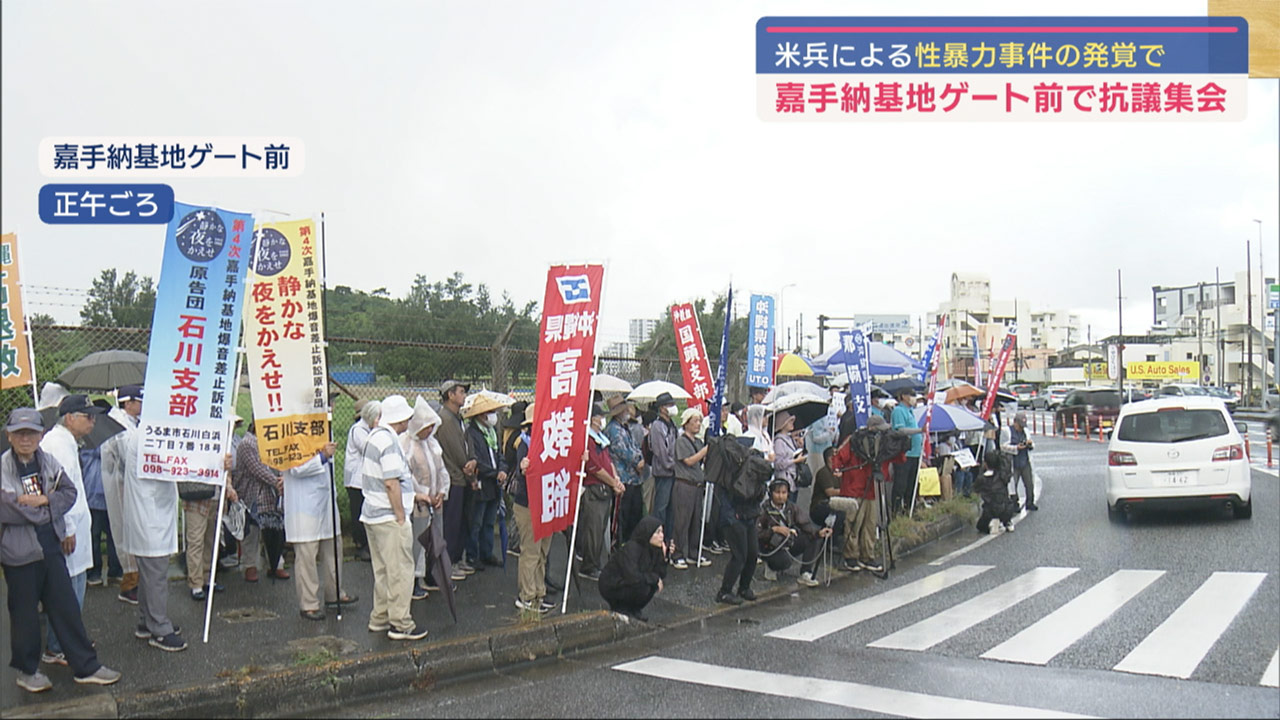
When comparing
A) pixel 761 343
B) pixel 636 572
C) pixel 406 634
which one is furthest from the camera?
pixel 761 343

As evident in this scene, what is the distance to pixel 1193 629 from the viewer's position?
743 cm

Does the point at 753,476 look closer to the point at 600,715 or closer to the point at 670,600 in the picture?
the point at 670,600

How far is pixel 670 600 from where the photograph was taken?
890 cm

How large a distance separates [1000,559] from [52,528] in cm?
957

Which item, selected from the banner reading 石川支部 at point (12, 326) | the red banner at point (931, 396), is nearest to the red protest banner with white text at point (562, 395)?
the banner reading 石川支部 at point (12, 326)

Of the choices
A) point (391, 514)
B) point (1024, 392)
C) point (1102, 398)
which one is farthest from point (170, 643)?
point (1024, 392)

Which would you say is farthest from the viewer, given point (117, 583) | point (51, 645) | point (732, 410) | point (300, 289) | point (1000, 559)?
point (732, 410)

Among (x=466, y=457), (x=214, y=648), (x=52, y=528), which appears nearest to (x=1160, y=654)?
(x=466, y=457)

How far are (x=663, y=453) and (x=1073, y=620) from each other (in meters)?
4.41

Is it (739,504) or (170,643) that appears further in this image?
(739,504)

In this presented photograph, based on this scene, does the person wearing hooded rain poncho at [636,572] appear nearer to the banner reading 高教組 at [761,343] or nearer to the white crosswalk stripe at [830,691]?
the white crosswalk stripe at [830,691]

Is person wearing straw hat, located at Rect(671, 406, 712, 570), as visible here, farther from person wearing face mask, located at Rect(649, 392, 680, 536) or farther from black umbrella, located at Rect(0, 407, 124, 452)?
black umbrella, located at Rect(0, 407, 124, 452)

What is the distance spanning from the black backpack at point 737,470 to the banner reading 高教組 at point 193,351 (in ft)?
14.3

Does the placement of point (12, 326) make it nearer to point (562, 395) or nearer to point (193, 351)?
point (193, 351)
